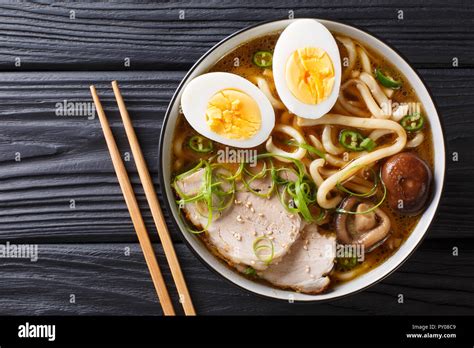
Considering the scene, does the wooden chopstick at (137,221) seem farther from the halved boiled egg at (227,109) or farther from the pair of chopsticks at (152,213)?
the halved boiled egg at (227,109)

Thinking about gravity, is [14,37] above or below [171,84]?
above

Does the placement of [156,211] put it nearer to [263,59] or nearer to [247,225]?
[247,225]

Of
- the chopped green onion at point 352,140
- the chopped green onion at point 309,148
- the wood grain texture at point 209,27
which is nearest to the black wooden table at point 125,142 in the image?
the wood grain texture at point 209,27

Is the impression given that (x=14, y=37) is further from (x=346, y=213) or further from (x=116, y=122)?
(x=346, y=213)

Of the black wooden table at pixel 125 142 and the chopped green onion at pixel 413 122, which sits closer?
the chopped green onion at pixel 413 122

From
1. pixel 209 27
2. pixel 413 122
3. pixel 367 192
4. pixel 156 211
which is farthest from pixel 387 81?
pixel 156 211

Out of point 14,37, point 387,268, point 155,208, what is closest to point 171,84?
point 155,208
